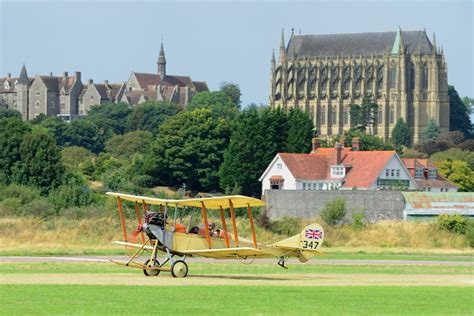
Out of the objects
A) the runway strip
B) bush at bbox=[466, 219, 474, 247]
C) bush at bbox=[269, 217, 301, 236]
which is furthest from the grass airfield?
bush at bbox=[269, 217, 301, 236]

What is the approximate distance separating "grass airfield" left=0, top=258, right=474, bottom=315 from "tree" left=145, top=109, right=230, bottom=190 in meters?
69.6

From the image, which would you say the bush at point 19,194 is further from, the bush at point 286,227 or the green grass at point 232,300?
the green grass at point 232,300

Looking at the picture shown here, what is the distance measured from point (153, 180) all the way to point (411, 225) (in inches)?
1863

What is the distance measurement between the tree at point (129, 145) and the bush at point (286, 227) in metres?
91.8

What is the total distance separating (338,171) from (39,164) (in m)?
→ 22.4

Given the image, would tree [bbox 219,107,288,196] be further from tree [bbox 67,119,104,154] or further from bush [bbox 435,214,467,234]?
tree [bbox 67,119,104,154]

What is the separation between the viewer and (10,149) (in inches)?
4077

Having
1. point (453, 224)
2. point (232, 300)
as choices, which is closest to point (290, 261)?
point (232, 300)

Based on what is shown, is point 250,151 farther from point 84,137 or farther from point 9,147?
point 84,137

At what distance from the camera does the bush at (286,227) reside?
2574 inches

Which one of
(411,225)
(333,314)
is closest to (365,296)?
(333,314)

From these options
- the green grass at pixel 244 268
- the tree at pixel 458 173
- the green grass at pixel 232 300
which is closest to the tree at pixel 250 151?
the tree at pixel 458 173

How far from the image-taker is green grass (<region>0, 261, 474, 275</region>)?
4044 cm

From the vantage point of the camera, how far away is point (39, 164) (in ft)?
324
